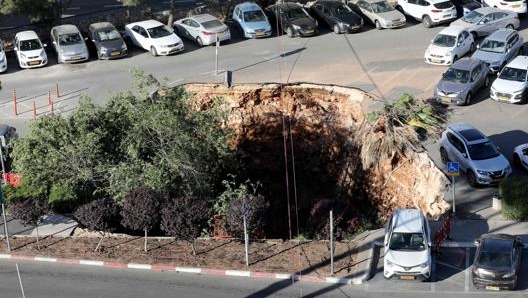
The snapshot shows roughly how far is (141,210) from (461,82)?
15.9m

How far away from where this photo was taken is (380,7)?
149ft

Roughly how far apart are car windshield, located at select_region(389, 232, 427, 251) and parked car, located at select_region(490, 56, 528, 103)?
13028 mm

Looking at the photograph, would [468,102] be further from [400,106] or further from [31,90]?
[31,90]

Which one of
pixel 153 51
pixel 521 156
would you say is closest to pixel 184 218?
pixel 521 156

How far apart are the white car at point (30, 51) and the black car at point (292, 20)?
11.8 meters

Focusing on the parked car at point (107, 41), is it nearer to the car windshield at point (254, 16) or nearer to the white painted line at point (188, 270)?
the car windshield at point (254, 16)

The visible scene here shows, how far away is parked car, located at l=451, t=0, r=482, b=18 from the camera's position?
148 ft

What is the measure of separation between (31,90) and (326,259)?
2041cm

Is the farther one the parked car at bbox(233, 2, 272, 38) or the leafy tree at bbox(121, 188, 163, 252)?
the parked car at bbox(233, 2, 272, 38)

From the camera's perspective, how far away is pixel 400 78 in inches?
1522

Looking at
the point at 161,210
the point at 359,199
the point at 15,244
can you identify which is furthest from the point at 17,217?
the point at 359,199

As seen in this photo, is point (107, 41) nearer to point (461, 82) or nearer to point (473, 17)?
point (461, 82)

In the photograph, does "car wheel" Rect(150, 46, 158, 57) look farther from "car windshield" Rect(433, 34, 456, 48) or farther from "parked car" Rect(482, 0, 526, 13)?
"parked car" Rect(482, 0, 526, 13)

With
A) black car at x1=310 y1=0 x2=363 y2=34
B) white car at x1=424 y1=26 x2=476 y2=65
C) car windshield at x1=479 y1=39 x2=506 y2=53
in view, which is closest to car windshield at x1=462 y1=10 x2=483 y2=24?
white car at x1=424 y1=26 x2=476 y2=65
